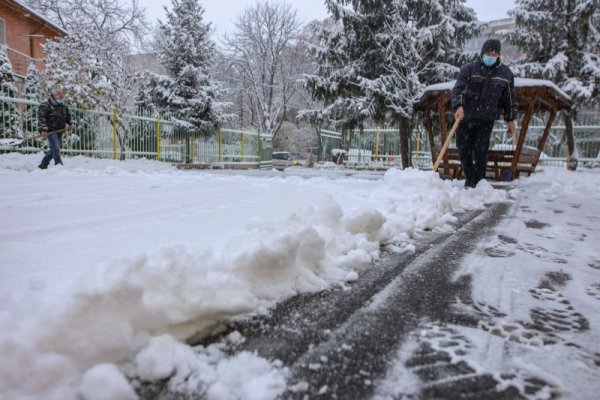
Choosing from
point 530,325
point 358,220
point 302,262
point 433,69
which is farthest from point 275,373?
point 433,69

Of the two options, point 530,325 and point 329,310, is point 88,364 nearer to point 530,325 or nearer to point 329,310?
point 329,310

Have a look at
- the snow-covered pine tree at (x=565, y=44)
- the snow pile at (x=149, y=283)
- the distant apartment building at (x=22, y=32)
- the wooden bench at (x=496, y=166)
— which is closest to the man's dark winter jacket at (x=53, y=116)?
the snow pile at (x=149, y=283)

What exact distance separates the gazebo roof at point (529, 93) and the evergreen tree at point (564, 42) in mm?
5122

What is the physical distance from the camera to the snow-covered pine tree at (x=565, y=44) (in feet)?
38.0

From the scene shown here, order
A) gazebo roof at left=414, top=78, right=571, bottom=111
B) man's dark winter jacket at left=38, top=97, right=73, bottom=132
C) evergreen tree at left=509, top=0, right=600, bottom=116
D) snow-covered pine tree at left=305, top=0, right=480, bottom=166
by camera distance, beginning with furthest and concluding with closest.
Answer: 1. evergreen tree at left=509, top=0, right=600, bottom=116
2. snow-covered pine tree at left=305, top=0, right=480, bottom=166
3. man's dark winter jacket at left=38, top=97, right=73, bottom=132
4. gazebo roof at left=414, top=78, right=571, bottom=111

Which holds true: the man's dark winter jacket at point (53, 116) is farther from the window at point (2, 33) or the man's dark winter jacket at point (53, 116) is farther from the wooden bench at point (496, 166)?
the window at point (2, 33)

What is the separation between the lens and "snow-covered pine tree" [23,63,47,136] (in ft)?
32.1

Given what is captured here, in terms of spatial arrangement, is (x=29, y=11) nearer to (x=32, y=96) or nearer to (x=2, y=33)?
(x=2, y=33)

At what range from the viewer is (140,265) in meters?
1.14

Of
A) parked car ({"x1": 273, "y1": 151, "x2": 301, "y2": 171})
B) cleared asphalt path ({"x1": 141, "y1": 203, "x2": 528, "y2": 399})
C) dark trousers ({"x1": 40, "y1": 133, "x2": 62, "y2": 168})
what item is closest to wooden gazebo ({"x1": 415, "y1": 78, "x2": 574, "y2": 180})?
cleared asphalt path ({"x1": 141, "y1": 203, "x2": 528, "y2": 399})

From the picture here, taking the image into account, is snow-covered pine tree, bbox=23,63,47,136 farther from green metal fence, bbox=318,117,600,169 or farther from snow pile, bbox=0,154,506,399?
green metal fence, bbox=318,117,600,169

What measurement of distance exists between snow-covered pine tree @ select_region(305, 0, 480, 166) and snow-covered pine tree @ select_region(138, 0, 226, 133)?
4992 millimetres

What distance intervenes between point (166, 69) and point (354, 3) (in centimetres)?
770

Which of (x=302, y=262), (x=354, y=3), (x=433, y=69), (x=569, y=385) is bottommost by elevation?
(x=569, y=385)
